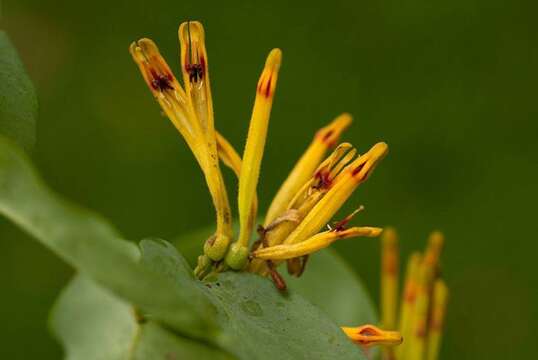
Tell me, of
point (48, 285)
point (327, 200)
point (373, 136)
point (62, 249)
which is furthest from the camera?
point (373, 136)

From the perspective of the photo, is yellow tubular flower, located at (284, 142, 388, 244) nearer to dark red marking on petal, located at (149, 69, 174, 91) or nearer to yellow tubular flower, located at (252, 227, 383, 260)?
yellow tubular flower, located at (252, 227, 383, 260)

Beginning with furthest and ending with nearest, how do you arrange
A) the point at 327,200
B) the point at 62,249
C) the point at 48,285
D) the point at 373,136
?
1. the point at 373,136
2. the point at 48,285
3. the point at 327,200
4. the point at 62,249

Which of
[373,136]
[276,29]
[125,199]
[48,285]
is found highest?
[276,29]

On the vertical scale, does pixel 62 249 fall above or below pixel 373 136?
above

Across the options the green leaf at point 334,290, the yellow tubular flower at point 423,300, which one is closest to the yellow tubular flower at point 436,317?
the yellow tubular flower at point 423,300

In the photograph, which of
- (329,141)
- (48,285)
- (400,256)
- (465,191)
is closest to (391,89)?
(465,191)

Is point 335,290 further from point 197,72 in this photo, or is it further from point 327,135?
point 197,72

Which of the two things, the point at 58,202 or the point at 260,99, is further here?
the point at 260,99

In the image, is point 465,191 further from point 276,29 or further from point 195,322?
point 195,322
